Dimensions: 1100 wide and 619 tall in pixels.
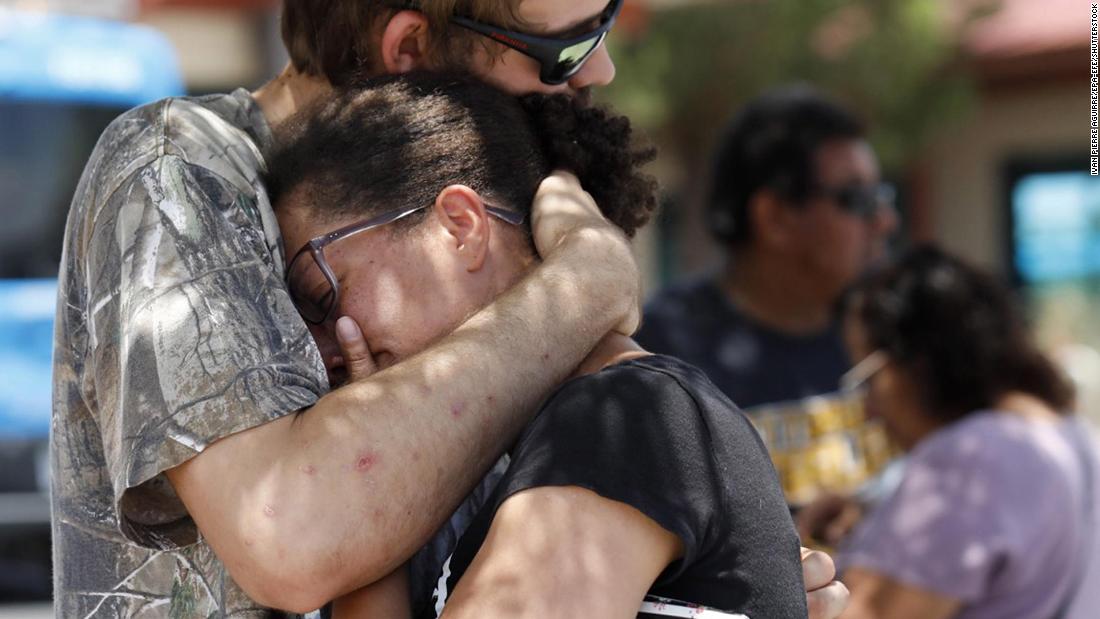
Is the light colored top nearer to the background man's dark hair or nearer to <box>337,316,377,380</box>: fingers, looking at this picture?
the background man's dark hair

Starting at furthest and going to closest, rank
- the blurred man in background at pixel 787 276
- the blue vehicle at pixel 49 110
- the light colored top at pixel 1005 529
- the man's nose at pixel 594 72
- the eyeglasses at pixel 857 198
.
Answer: the blue vehicle at pixel 49 110, the eyeglasses at pixel 857 198, the blurred man in background at pixel 787 276, the light colored top at pixel 1005 529, the man's nose at pixel 594 72

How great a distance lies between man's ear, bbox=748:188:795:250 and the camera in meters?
5.11

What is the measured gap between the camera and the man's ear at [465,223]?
1948 millimetres

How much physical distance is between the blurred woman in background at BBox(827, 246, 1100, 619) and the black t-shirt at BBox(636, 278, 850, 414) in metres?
0.64

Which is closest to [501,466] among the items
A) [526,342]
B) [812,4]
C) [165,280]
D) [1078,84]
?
[526,342]

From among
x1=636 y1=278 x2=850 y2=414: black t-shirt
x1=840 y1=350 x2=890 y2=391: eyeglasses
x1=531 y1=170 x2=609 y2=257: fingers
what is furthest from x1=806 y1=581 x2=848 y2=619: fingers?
x1=636 y1=278 x2=850 y2=414: black t-shirt

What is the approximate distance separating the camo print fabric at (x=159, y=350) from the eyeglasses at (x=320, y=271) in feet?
0.16

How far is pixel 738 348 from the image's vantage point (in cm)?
469

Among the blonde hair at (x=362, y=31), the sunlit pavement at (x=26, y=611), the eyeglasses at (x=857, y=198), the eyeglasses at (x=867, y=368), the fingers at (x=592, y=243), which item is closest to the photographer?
the fingers at (x=592, y=243)

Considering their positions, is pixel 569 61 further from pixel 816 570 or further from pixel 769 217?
pixel 769 217

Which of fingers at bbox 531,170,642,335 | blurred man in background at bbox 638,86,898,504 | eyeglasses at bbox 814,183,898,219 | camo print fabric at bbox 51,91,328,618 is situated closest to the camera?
camo print fabric at bbox 51,91,328,618

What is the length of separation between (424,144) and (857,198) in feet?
11.0

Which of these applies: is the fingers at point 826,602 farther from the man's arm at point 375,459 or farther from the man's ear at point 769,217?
the man's ear at point 769,217

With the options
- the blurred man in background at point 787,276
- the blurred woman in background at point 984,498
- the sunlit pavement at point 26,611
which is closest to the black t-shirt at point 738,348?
the blurred man in background at point 787,276
